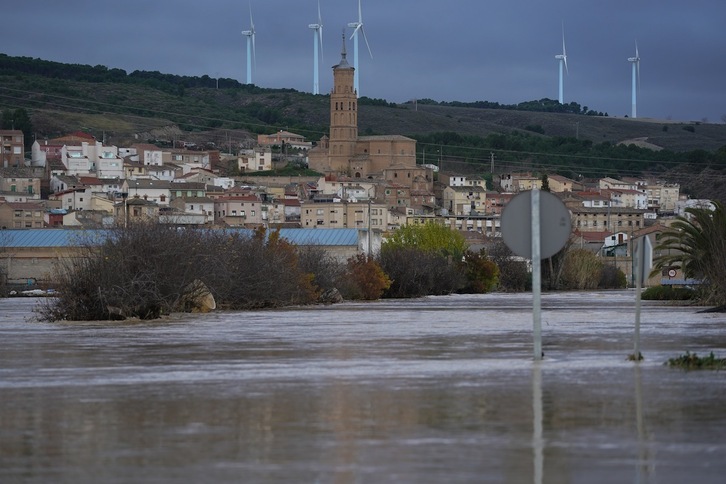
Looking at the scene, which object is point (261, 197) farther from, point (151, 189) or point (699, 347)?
point (699, 347)


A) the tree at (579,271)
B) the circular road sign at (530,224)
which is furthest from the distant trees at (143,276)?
the tree at (579,271)

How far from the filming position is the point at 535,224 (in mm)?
15945

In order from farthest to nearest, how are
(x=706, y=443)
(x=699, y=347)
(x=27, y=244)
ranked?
(x=27, y=244)
(x=699, y=347)
(x=706, y=443)

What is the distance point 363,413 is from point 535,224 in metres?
4.32

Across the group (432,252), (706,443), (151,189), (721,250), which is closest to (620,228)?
(151,189)

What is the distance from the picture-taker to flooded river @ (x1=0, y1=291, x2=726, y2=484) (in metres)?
9.55

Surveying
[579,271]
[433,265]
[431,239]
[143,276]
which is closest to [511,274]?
[579,271]

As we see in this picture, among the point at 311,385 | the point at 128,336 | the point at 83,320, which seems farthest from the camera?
the point at 83,320

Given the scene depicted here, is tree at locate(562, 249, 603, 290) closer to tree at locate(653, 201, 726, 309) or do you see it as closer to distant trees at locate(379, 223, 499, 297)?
distant trees at locate(379, 223, 499, 297)

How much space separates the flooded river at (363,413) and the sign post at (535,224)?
139 centimetres

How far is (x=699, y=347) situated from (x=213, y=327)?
12.8m

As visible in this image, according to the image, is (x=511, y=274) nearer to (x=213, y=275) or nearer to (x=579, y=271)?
(x=579, y=271)

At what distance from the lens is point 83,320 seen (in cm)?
3600

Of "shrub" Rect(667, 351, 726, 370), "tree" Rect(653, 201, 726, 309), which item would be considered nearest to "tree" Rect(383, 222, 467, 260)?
"tree" Rect(653, 201, 726, 309)
